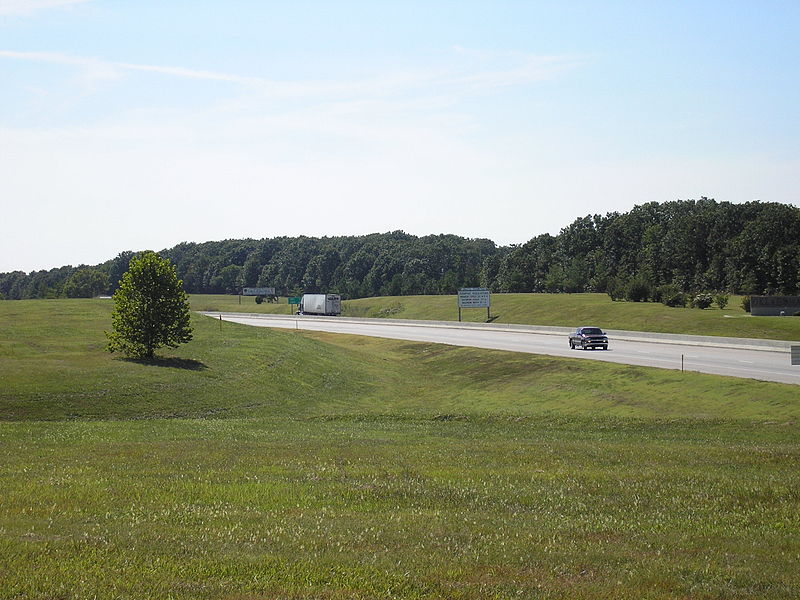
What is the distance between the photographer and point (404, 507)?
487 inches

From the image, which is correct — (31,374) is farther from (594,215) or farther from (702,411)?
(594,215)

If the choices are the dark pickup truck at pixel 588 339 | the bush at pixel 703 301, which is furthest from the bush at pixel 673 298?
the dark pickup truck at pixel 588 339

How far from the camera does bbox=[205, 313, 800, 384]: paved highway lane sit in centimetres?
4809

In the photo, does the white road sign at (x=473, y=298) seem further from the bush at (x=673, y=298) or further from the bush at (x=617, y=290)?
the bush at (x=673, y=298)

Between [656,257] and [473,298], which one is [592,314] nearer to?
[473,298]

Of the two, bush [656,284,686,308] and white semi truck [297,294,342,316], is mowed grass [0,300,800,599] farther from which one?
white semi truck [297,294,342,316]

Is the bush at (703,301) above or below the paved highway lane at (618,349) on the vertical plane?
above

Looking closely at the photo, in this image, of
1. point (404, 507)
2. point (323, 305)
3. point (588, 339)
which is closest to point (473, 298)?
point (323, 305)

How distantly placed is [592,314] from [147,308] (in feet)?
226

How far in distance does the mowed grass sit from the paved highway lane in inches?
639

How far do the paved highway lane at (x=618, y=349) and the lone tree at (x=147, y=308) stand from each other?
27.8m

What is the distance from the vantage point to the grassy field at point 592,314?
79.5 m

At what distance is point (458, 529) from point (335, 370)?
44756 mm

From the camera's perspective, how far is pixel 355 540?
10125 mm
